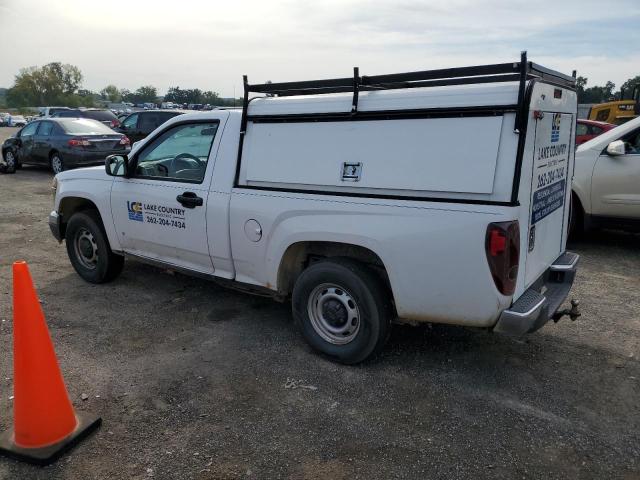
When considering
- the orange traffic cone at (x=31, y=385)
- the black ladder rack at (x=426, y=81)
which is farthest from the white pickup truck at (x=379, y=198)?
the orange traffic cone at (x=31, y=385)

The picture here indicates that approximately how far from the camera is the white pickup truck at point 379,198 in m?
3.06

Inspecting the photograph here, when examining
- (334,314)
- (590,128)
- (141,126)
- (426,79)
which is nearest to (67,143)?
(141,126)

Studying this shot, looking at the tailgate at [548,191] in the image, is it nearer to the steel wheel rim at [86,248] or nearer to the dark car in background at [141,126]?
the steel wheel rim at [86,248]

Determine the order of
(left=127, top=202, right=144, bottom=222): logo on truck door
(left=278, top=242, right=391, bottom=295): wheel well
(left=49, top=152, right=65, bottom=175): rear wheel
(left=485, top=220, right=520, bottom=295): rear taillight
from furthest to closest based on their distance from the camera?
(left=49, top=152, right=65, bottom=175): rear wheel, (left=127, top=202, right=144, bottom=222): logo on truck door, (left=278, top=242, right=391, bottom=295): wheel well, (left=485, top=220, right=520, bottom=295): rear taillight

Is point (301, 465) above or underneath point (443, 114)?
underneath

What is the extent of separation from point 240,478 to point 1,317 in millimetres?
3218

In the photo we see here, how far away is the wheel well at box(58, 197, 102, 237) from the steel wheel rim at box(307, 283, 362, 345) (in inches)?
113

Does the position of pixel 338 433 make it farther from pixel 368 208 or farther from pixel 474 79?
pixel 474 79

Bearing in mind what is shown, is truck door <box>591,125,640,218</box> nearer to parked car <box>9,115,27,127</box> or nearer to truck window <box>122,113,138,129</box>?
truck window <box>122,113,138,129</box>

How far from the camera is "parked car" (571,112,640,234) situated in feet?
21.5

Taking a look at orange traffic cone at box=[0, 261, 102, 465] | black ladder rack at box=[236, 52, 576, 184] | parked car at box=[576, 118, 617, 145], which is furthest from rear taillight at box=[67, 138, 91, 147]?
orange traffic cone at box=[0, 261, 102, 465]

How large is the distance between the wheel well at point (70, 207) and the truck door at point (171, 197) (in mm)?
668

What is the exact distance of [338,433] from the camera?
3053mm

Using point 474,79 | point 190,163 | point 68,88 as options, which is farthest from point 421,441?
point 68,88
